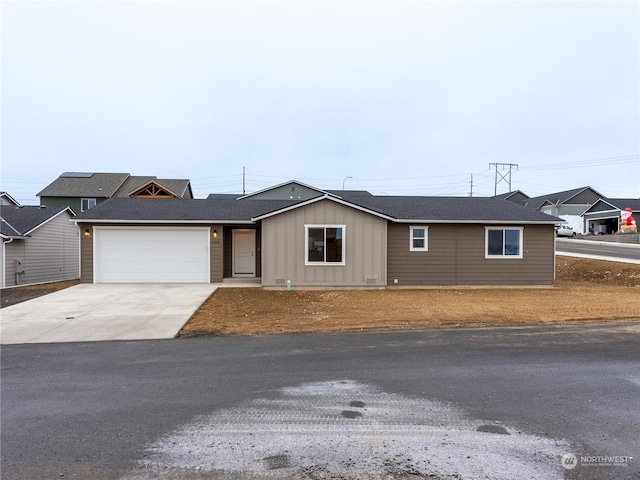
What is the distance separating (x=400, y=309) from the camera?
1032 centimetres

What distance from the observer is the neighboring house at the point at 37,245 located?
17328mm

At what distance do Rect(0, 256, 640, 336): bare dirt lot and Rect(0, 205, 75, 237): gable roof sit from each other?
6130 millimetres

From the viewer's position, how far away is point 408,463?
3.07 m

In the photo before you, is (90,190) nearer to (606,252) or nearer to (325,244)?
(325,244)

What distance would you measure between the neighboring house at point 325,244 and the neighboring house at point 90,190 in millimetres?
21011

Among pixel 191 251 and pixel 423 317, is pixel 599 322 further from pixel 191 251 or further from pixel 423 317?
pixel 191 251

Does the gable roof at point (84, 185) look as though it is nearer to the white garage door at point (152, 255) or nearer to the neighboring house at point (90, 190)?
the neighboring house at point (90, 190)

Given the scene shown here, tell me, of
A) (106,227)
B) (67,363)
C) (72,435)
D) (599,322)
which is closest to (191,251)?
(106,227)

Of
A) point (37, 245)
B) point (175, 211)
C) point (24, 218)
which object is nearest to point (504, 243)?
point (175, 211)

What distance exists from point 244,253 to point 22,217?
12.3 m

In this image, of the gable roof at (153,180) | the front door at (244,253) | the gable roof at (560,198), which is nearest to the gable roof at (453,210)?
the front door at (244,253)

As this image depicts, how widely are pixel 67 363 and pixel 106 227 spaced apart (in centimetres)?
1131

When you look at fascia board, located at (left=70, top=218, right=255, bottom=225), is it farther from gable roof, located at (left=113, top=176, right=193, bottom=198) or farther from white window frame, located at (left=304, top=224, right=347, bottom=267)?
gable roof, located at (left=113, top=176, right=193, bottom=198)

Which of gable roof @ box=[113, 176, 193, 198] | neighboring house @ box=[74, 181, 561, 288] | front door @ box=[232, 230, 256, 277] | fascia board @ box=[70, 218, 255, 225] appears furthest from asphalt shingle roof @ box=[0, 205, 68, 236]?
gable roof @ box=[113, 176, 193, 198]
